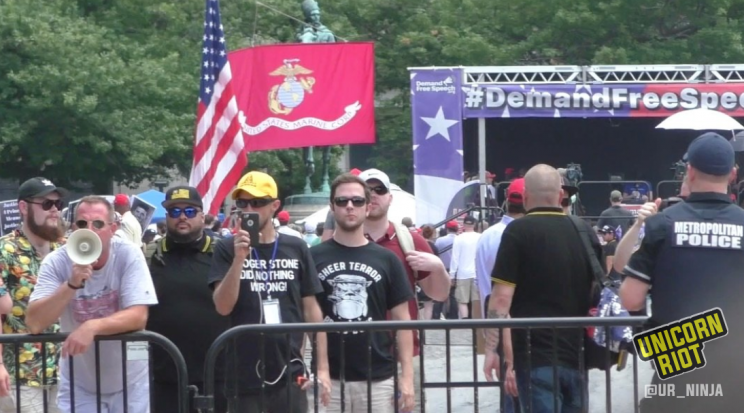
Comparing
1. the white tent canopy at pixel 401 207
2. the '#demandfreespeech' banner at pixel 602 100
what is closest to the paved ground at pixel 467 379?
the white tent canopy at pixel 401 207

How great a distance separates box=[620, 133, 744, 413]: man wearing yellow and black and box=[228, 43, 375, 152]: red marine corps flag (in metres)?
12.7

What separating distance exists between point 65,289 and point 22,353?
0.85 m

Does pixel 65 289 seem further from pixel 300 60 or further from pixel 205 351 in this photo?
pixel 300 60

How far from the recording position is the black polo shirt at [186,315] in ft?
21.8

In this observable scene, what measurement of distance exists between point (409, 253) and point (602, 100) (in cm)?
1817

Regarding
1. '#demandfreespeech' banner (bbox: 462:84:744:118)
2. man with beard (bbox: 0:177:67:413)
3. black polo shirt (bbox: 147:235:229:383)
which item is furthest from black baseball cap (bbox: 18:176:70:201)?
'#demandfreespeech' banner (bbox: 462:84:744:118)

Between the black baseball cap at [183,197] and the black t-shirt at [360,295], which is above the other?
the black baseball cap at [183,197]

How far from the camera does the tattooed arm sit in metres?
6.32

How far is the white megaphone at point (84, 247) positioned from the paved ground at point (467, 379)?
5.88 ft

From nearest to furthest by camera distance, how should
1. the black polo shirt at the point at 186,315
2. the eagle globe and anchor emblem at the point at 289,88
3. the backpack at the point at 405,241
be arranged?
the black polo shirt at the point at 186,315 → the backpack at the point at 405,241 → the eagle globe and anchor emblem at the point at 289,88

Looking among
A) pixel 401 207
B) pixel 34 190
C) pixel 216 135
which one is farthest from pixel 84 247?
pixel 401 207

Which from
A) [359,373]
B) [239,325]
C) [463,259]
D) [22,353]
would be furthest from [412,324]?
[463,259]

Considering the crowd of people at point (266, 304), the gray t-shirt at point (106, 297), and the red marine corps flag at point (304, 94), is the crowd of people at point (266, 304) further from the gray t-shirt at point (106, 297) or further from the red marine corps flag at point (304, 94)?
the red marine corps flag at point (304, 94)

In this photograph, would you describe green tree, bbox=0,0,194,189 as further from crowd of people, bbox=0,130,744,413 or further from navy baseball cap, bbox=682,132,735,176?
navy baseball cap, bbox=682,132,735,176
